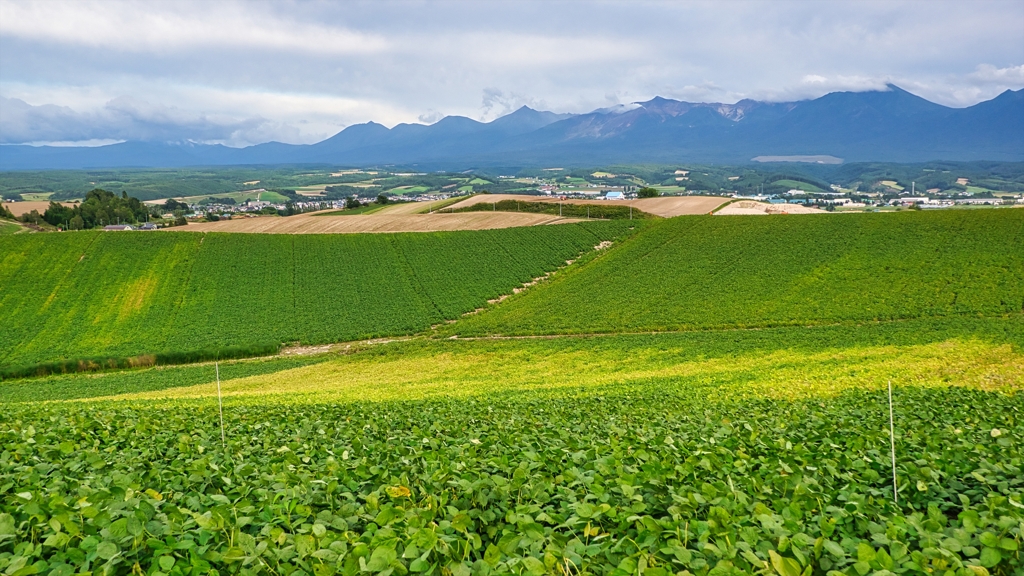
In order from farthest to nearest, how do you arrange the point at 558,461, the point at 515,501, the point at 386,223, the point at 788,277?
the point at 386,223 < the point at 788,277 < the point at 558,461 < the point at 515,501

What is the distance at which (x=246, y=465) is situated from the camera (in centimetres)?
673

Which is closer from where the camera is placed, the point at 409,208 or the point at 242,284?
the point at 242,284

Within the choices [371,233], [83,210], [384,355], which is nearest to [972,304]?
[384,355]

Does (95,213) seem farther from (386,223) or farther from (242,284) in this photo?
(242,284)

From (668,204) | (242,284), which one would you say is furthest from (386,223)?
(668,204)

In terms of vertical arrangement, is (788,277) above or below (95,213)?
below

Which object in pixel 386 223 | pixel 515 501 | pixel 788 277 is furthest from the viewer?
pixel 386 223

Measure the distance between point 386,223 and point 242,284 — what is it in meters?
29.7

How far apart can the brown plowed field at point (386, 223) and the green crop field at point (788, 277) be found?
1989 cm

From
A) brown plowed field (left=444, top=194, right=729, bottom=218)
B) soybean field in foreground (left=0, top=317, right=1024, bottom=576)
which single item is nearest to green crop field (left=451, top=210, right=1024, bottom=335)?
brown plowed field (left=444, top=194, right=729, bottom=218)

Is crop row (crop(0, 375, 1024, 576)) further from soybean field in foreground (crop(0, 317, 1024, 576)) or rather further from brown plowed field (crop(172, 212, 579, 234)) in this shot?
brown plowed field (crop(172, 212, 579, 234))

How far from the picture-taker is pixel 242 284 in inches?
2373

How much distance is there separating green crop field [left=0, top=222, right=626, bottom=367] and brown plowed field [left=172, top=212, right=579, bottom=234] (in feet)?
20.6

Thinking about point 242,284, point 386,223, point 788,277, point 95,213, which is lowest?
point 242,284
